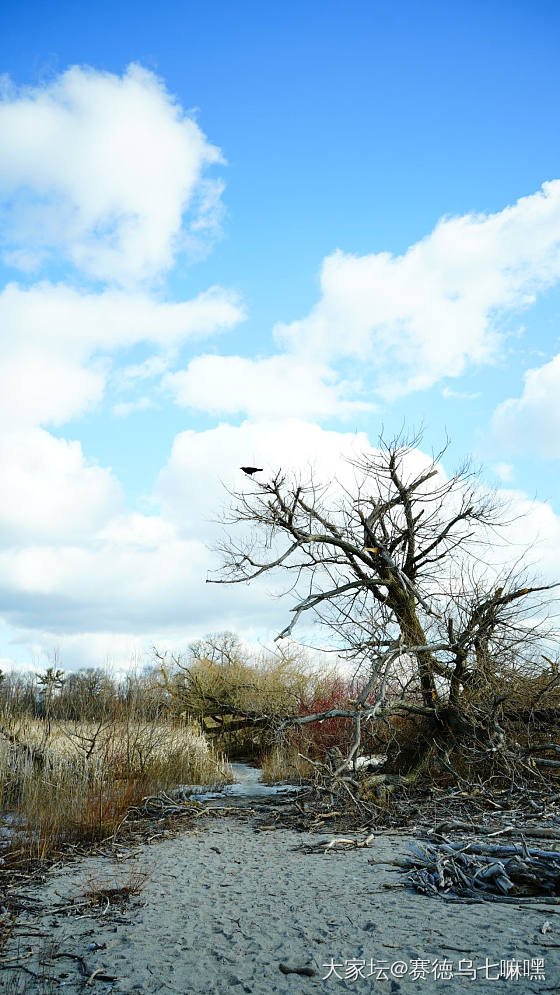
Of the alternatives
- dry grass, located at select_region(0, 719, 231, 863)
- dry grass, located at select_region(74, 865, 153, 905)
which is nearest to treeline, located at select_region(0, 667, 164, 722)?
dry grass, located at select_region(0, 719, 231, 863)

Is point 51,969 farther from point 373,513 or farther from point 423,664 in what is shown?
point 373,513

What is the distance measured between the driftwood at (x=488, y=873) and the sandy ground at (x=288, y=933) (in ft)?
0.75

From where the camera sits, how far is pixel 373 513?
12.2 metres

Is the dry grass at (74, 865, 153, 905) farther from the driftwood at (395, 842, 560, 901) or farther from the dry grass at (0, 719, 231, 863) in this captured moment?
the driftwood at (395, 842, 560, 901)

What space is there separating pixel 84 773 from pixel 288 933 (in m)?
5.29

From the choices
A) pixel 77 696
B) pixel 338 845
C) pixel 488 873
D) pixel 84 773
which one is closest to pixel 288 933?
pixel 488 873

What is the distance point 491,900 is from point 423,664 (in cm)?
621

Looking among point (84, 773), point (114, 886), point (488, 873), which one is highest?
point (84, 773)

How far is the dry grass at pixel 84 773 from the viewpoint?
743cm

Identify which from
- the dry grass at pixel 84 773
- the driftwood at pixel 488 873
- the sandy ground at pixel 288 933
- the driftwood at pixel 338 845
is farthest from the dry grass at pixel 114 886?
the driftwood at pixel 488 873

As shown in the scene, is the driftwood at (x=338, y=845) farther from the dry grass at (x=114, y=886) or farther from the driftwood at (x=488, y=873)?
the dry grass at (x=114, y=886)

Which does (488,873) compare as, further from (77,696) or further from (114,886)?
(77,696)

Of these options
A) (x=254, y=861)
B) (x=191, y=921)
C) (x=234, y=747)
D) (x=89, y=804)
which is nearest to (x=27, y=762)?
(x=89, y=804)

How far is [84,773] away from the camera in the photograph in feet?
29.6
